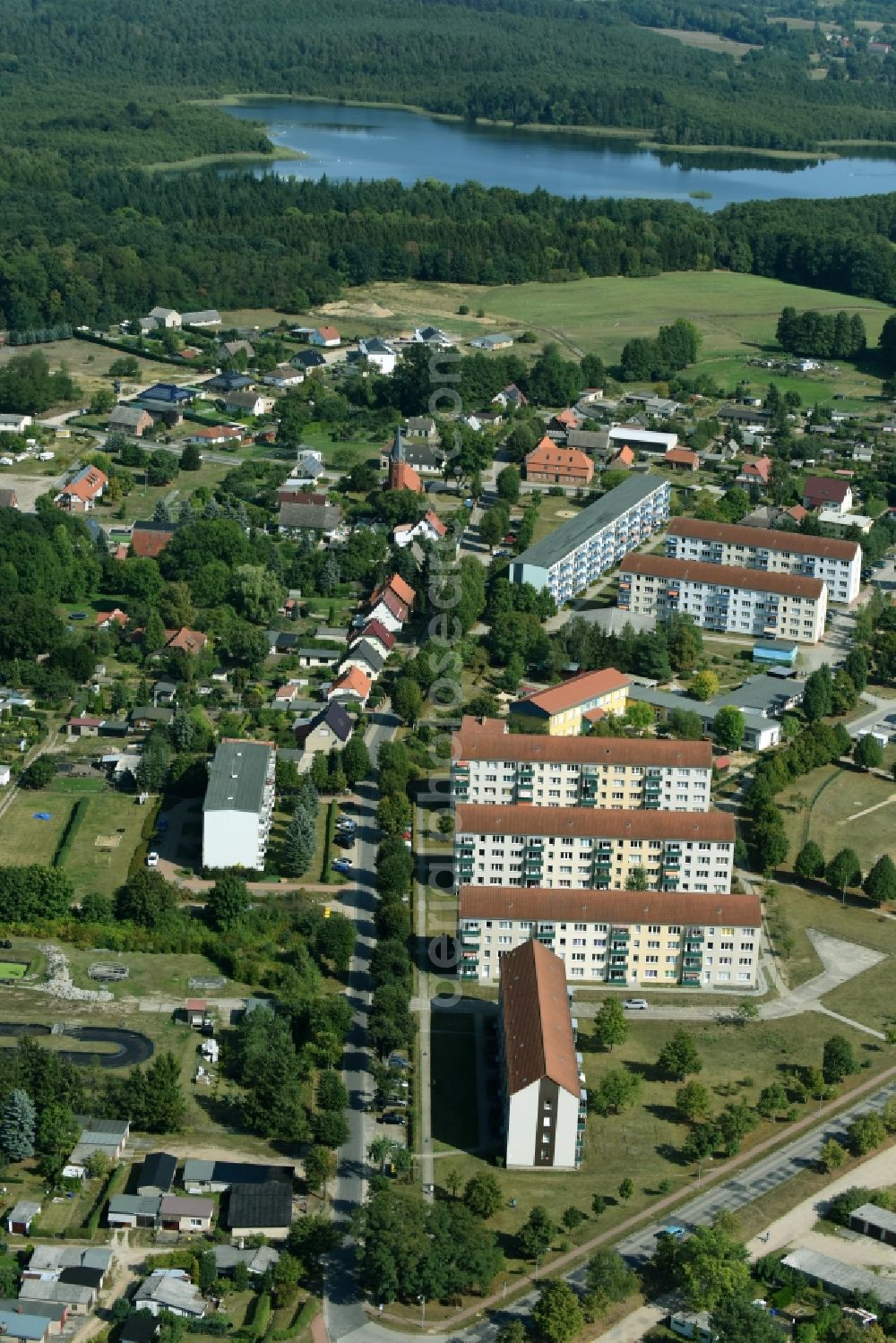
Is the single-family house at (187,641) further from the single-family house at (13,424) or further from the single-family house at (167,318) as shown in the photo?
the single-family house at (167,318)

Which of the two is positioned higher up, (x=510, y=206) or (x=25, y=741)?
(x=510, y=206)

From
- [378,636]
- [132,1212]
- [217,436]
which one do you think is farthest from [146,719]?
[217,436]

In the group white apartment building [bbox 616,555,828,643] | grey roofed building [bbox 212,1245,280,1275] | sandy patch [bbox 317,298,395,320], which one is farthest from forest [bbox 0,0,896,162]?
grey roofed building [bbox 212,1245,280,1275]

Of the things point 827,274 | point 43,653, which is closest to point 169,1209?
point 43,653

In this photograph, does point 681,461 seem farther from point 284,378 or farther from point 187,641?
point 187,641

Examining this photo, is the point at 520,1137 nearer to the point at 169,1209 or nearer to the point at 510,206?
the point at 169,1209

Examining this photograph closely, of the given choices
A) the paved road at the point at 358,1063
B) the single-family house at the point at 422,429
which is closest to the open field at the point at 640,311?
the single-family house at the point at 422,429
